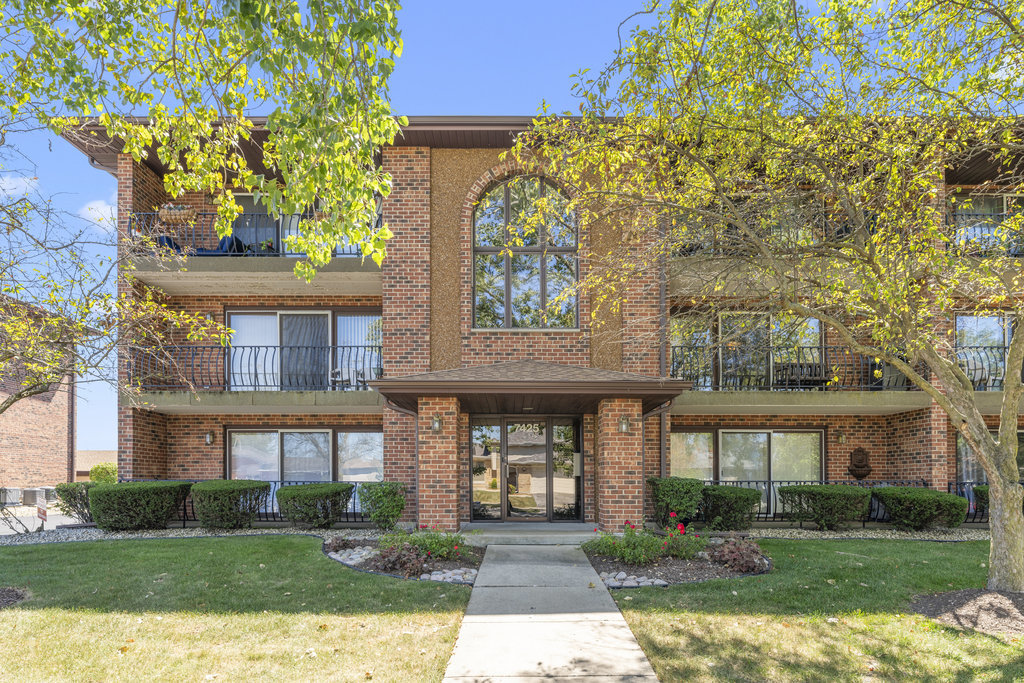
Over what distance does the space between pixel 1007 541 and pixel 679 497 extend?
4752mm

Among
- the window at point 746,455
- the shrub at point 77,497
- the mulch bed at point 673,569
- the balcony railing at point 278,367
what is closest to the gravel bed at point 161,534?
the shrub at point 77,497

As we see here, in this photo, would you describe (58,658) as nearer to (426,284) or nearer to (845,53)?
(426,284)

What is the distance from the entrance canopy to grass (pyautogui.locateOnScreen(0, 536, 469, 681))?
9.13 feet

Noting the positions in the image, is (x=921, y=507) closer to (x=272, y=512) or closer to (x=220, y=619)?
(x=220, y=619)

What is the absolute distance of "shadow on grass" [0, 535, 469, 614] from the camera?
22.6 feet

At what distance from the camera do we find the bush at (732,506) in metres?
11.4

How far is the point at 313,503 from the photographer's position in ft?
37.7

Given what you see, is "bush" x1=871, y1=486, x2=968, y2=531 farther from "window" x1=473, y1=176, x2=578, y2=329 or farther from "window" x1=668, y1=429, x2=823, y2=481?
"window" x1=473, y1=176, x2=578, y2=329

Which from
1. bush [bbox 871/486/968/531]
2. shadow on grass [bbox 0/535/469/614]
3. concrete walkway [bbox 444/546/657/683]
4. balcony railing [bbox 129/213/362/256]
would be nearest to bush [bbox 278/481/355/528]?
shadow on grass [bbox 0/535/469/614]

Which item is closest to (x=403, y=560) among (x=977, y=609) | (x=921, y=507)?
(x=977, y=609)

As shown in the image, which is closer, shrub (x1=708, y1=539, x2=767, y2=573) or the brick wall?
shrub (x1=708, y1=539, x2=767, y2=573)

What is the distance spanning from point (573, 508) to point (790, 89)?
25.7ft

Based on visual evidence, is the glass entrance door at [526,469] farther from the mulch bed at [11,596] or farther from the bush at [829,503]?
the mulch bed at [11,596]

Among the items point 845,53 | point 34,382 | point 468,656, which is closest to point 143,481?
point 34,382
